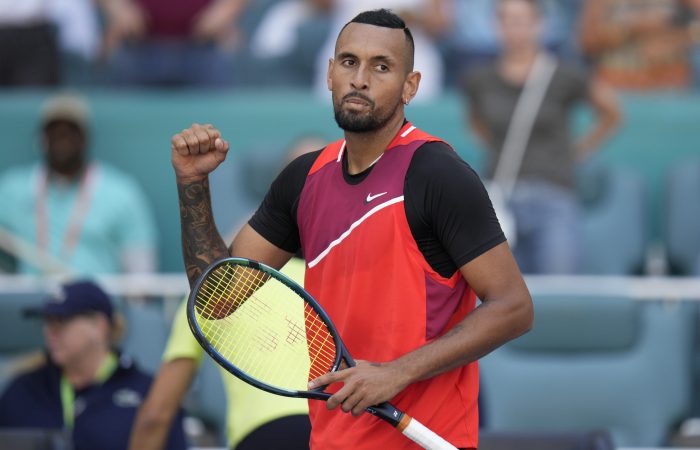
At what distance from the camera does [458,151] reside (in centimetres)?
752

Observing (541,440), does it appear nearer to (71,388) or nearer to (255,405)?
→ (255,405)

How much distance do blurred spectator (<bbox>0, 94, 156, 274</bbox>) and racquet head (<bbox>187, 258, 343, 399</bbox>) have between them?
3.74m

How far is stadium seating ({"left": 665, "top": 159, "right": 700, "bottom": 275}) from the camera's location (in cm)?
711

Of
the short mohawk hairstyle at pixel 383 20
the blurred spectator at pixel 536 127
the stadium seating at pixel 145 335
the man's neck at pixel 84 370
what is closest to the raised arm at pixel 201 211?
the short mohawk hairstyle at pixel 383 20

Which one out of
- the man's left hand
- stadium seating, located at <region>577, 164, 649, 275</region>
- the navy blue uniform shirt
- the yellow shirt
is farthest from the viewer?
stadium seating, located at <region>577, 164, 649, 275</region>

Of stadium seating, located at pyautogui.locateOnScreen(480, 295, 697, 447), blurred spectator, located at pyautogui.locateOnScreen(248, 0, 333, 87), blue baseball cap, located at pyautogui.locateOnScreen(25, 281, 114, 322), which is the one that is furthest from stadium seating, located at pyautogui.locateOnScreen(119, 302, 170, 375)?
blurred spectator, located at pyautogui.locateOnScreen(248, 0, 333, 87)

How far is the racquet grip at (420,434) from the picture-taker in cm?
286

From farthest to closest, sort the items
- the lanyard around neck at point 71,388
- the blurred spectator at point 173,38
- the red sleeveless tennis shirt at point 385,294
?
the blurred spectator at point 173,38 < the lanyard around neck at point 71,388 < the red sleeveless tennis shirt at point 385,294

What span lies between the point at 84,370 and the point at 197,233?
2.21 metres

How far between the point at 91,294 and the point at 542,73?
2.89m

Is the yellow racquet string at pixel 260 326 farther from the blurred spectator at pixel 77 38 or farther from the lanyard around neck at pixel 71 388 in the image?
the blurred spectator at pixel 77 38

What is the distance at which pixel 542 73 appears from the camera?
274 inches

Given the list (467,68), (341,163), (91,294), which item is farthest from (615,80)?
(341,163)

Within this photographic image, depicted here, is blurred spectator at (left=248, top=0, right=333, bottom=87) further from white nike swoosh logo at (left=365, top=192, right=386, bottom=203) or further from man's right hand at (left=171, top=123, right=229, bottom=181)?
white nike swoosh logo at (left=365, top=192, right=386, bottom=203)
